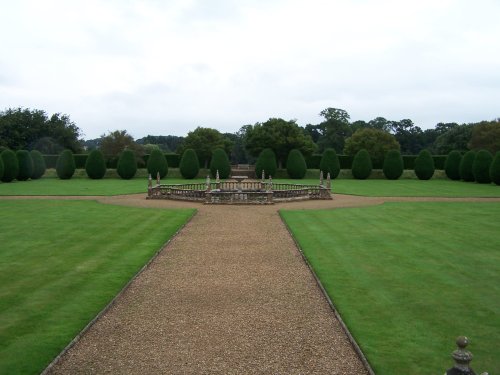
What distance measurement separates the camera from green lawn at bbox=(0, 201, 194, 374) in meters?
7.86

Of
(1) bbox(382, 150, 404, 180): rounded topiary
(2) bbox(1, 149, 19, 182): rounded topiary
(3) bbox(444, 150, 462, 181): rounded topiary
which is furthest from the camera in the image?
(1) bbox(382, 150, 404, 180): rounded topiary

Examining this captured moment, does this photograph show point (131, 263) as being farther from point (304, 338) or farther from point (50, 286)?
point (304, 338)

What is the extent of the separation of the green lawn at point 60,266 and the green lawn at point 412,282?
5.05 m

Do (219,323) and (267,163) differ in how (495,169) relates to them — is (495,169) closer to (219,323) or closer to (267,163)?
(267,163)

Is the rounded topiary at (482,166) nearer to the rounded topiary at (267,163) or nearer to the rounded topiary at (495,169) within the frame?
the rounded topiary at (495,169)

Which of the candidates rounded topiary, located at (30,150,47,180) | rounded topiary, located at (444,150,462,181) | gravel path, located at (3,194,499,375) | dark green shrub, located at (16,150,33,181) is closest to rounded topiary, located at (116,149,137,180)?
rounded topiary, located at (30,150,47,180)

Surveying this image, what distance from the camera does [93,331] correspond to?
8.22m

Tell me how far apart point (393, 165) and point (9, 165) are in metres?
40.4

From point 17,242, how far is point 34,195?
61.7 ft

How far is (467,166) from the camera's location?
1908 inches

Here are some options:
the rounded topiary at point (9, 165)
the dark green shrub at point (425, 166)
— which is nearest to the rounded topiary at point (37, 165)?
the rounded topiary at point (9, 165)

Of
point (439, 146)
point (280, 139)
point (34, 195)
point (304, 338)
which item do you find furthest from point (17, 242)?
point (439, 146)

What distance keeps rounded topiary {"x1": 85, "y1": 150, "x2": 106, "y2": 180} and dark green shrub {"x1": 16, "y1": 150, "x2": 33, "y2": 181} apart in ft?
19.0

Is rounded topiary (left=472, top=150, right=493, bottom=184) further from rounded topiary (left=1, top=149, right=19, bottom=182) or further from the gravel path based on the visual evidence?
rounded topiary (left=1, top=149, right=19, bottom=182)
